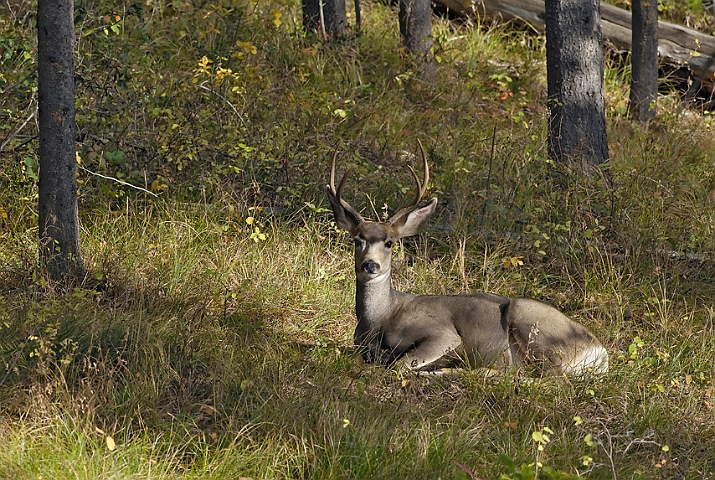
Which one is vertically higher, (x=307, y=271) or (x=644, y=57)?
(x=644, y=57)

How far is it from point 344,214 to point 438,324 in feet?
2.83

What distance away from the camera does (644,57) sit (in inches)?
372

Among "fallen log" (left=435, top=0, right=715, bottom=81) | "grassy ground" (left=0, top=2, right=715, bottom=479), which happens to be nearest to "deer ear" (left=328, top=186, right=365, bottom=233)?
"grassy ground" (left=0, top=2, right=715, bottom=479)

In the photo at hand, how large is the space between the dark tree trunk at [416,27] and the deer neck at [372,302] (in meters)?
4.47

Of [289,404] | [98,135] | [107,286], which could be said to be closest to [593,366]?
[289,404]

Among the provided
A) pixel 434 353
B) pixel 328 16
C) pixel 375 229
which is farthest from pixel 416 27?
pixel 434 353

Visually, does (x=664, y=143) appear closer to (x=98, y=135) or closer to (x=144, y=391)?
(x=98, y=135)

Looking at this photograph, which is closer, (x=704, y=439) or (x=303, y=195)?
(x=704, y=439)

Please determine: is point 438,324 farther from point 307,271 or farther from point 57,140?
point 57,140

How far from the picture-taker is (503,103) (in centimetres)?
982

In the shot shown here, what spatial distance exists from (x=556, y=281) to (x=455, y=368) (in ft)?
4.51

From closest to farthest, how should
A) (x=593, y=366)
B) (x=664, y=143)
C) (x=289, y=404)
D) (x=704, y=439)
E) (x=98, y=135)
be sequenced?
1. (x=289, y=404)
2. (x=704, y=439)
3. (x=593, y=366)
4. (x=98, y=135)
5. (x=664, y=143)

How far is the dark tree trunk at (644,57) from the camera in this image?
938 cm

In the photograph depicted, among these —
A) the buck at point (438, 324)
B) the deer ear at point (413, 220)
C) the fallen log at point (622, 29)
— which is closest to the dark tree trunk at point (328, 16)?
the fallen log at point (622, 29)
